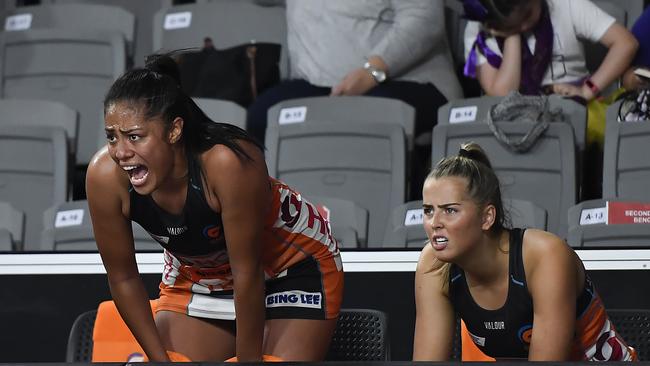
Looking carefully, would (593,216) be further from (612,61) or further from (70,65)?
(70,65)

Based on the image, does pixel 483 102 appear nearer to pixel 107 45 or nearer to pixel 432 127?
pixel 432 127

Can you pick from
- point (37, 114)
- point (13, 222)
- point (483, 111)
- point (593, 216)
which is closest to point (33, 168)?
point (37, 114)

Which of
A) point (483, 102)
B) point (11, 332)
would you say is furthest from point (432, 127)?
point (11, 332)

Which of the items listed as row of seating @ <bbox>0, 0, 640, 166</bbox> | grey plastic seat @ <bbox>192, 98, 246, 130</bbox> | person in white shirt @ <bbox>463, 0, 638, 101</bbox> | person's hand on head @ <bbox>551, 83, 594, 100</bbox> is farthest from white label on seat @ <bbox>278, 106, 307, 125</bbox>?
person's hand on head @ <bbox>551, 83, 594, 100</bbox>

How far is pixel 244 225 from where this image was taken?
2.27 m

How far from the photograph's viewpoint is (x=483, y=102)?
159 inches

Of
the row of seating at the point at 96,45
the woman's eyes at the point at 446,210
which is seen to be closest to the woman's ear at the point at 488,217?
the woman's eyes at the point at 446,210

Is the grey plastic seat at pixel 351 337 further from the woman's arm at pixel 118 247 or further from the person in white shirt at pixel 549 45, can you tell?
the person in white shirt at pixel 549 45

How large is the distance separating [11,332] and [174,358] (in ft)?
2.69

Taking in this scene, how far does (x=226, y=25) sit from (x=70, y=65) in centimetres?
68

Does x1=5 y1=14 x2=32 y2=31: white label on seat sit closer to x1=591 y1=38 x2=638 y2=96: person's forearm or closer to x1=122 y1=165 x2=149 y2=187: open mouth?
x1=591 y1=38 x2=638 y2=96: person's forearm

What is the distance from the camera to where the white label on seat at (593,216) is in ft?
10.9

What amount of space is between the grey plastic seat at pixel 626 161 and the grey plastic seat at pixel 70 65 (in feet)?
6.86

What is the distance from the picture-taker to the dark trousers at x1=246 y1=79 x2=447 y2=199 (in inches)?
165
